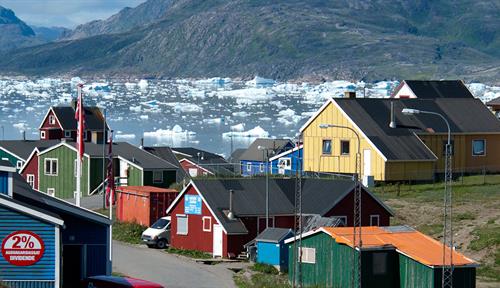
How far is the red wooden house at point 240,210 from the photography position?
121 feet

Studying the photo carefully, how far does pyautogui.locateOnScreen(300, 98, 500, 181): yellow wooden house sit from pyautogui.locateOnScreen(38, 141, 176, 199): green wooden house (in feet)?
20.5

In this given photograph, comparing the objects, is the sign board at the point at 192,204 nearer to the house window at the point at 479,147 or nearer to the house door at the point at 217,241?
the house door at the point at 217,241

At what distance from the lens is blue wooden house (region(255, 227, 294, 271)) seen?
110 feet

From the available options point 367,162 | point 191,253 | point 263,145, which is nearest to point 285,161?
point 367,162

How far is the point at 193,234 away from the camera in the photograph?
38.0m

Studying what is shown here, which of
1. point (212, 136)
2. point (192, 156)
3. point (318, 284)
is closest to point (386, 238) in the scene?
point (318, 284)

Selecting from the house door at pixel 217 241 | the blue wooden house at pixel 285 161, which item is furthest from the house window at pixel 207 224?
the blue wooden house at pixel 285 161

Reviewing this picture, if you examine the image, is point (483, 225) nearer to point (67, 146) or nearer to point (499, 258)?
point (499, 258)

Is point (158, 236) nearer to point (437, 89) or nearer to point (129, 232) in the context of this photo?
point (129, 232)

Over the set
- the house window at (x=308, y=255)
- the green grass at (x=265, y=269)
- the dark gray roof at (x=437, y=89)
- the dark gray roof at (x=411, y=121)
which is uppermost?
the dark gray roof at (x=437, y=89)

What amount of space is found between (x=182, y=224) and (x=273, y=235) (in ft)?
16.8

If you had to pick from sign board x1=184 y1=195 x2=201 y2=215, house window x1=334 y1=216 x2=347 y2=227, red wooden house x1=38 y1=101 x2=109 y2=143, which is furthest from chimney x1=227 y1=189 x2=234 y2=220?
red wooden house x1=38 y1=101 x2=109 y2=143

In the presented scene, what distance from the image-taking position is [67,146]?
54.2 meters

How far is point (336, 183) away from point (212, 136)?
83217 millimetres
